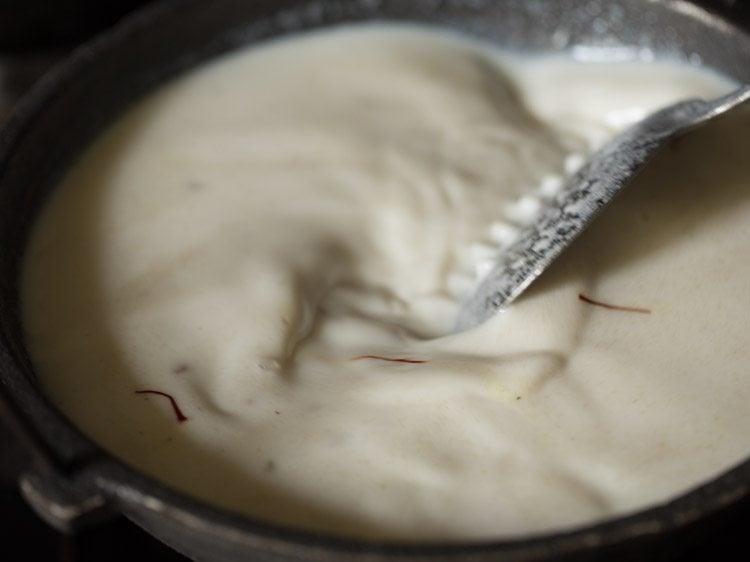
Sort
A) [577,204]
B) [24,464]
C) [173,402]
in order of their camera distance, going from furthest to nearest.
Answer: [24,464]
[577,204]
[173,402]

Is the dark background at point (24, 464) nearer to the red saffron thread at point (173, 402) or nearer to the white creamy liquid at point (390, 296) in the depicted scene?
the white creamy liquid at point (390, 296)

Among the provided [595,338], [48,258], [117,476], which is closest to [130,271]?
[48,258]

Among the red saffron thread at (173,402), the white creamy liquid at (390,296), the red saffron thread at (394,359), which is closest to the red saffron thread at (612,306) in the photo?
the white creamy liquid at (390,296)

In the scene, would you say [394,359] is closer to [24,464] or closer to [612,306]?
[612,306]

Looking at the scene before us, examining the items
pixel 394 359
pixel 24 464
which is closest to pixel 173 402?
pixel 394 359

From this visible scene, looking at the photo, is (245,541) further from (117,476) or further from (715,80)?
(715,80)

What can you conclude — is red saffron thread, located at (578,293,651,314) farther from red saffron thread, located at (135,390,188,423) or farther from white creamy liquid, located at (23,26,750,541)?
red saffron thread, located at (135,390,188,423)
